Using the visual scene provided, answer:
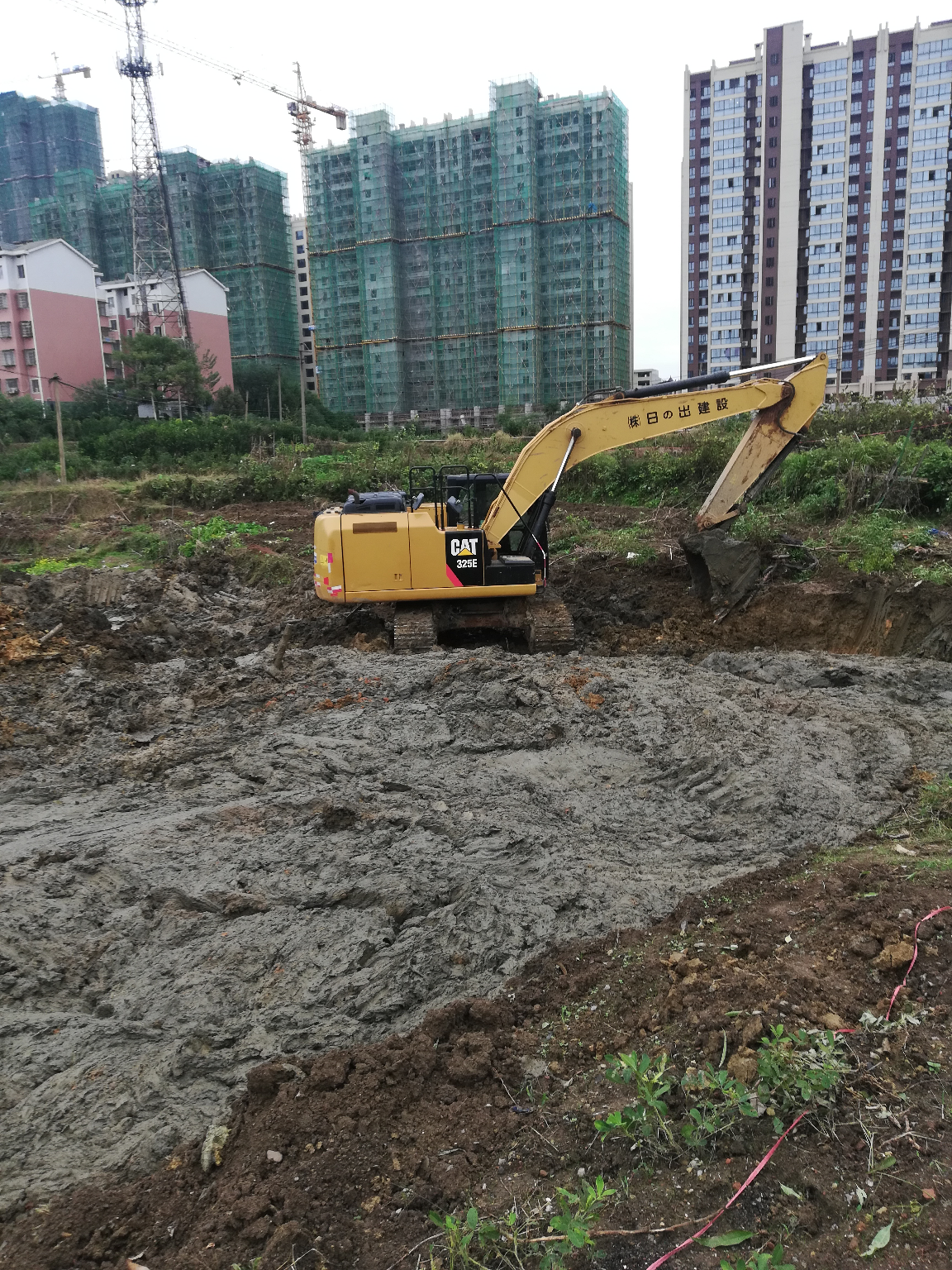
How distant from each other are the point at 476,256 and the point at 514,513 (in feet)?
167

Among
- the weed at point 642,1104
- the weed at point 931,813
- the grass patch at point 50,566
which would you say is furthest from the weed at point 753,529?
the grass patch at point 50,566

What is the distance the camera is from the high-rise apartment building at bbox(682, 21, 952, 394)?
53.9 metres

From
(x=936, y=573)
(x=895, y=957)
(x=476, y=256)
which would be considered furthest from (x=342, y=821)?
(x=476, y=256)

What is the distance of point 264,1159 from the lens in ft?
9.68

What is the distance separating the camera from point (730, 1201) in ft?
8.18

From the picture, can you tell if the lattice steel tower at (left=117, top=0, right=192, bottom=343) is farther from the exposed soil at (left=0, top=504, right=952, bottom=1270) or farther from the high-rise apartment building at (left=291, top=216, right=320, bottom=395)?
the exposed soil at (left=0, top=504, right=952, bottom=1270)

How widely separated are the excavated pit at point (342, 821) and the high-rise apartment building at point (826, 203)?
172 ft

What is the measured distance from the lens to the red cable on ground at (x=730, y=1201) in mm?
2365

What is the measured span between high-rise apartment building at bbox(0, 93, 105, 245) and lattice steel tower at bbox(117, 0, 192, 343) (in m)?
31.5

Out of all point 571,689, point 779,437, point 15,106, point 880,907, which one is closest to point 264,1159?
point 880,907

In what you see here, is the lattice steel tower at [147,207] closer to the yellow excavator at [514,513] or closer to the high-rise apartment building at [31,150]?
the high-rise apartment building at [31,150]

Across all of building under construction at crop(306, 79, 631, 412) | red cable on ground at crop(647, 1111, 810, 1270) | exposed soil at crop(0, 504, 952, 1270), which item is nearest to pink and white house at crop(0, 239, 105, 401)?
building under construction at crop(306, 79, 631, 412)

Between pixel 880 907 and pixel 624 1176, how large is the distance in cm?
195

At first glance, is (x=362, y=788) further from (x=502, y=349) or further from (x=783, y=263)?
(x=783, y=263)
